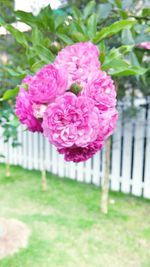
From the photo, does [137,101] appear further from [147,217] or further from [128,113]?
[147,217]

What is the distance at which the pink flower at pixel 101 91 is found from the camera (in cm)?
43

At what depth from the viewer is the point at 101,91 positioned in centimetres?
44

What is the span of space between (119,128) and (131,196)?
82 cm

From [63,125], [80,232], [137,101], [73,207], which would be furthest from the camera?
[137,101]

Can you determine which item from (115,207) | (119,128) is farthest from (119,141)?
(115,207)

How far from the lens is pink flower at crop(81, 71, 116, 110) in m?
0.43

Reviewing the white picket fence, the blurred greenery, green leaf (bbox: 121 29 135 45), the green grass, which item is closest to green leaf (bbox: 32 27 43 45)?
the blurred greenery

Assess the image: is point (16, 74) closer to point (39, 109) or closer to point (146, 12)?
point (39, 109)

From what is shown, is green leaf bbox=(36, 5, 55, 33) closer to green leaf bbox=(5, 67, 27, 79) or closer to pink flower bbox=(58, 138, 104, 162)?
green leaf bbox=(5, 67, 27, 79)

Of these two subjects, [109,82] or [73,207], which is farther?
[73,207]

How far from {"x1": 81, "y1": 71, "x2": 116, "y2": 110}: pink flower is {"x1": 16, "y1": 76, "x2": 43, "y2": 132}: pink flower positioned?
84 millimetres

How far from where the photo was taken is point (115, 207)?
10.7 ft

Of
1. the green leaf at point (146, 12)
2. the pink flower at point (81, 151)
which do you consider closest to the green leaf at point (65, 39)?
the pink flower at point (81, 151)

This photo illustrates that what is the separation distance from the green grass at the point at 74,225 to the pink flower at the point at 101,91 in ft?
6.64
